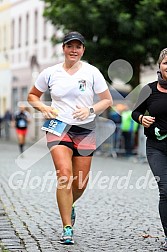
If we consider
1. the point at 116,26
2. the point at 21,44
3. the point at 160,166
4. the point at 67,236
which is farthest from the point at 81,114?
the point at 21,44

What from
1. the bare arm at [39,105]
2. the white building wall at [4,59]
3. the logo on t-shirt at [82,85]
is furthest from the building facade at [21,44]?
the logo on t-shirt at [82,85]

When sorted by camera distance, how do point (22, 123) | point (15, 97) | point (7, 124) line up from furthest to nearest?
point (15, 97), point (7, 124), point (22, 123)

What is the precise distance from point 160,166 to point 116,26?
1845cm

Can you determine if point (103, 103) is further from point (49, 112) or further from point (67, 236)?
point (67, 236)

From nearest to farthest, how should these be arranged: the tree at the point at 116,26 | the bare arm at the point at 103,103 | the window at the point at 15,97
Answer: the bare arm at the point at 103,103, the tree at the point at 116,26, the window at the point at 15,97

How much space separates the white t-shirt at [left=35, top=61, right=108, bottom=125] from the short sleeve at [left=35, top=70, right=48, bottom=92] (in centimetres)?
5

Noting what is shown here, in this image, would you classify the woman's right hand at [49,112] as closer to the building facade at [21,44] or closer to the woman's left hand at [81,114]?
the woman's left hand at [81,114]

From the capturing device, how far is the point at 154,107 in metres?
7.24

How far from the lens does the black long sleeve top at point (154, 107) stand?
7.19 m

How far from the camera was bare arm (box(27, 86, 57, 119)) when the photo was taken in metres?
7.31

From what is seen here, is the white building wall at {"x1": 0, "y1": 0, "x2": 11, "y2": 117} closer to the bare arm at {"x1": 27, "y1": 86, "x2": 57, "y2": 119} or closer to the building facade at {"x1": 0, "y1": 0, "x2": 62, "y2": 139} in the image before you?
the building facade at {"x1": 0, "y1": 0, "x2": 62, "y2": 139}

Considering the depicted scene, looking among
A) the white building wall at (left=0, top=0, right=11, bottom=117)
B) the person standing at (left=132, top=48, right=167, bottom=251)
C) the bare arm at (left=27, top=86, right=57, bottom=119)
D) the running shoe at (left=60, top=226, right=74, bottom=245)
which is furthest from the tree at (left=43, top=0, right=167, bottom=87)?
the white building wall at (left=0, top=0, right=11, bottom=117)

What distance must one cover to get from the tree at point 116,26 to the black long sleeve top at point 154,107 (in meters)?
16.6

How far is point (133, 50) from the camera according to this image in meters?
25.0
